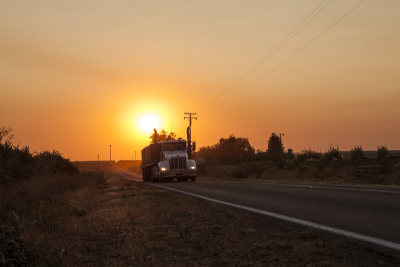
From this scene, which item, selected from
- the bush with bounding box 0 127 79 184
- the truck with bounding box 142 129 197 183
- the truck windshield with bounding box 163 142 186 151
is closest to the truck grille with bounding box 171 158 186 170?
the truck with bounding box 142 129 197 183


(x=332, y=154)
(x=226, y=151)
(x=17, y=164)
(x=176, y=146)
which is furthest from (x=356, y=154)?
(x=226, y=151)

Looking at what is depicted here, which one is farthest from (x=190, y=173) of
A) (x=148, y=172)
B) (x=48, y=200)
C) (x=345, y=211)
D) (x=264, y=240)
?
(x=264, y=240)

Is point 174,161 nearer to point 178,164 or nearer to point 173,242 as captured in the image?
point 178,164

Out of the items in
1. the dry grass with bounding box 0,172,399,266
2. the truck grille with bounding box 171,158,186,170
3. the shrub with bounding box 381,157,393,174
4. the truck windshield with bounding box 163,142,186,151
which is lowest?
the dry grass with bounding box 0,172,399,266

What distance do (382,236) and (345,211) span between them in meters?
2.70

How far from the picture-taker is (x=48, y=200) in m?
12.4

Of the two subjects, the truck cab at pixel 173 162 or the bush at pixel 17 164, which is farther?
the truck cab at pixel 173 162

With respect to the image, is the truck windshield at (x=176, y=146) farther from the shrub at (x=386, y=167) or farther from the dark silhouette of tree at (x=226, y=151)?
the dark silhouette of tree at (x=226, y=151)

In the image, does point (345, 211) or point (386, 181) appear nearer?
point (345, 211)

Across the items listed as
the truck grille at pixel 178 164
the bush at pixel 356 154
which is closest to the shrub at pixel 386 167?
the bush at pixel 356 154

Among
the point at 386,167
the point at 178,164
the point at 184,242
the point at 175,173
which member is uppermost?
the point at 178,164

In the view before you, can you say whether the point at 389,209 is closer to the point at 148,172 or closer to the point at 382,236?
the point at 382,236

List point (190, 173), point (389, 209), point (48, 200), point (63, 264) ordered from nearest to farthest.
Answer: point (63, 264) → point (389, 209) → point (48, 200) → point (190, 173)

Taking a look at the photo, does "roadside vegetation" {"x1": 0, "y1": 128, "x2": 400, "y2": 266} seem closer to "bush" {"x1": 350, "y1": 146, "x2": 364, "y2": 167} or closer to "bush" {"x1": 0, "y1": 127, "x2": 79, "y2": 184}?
"bush" {"x1": 0, "y1": 127, "x2": 79, "y2": 184}
